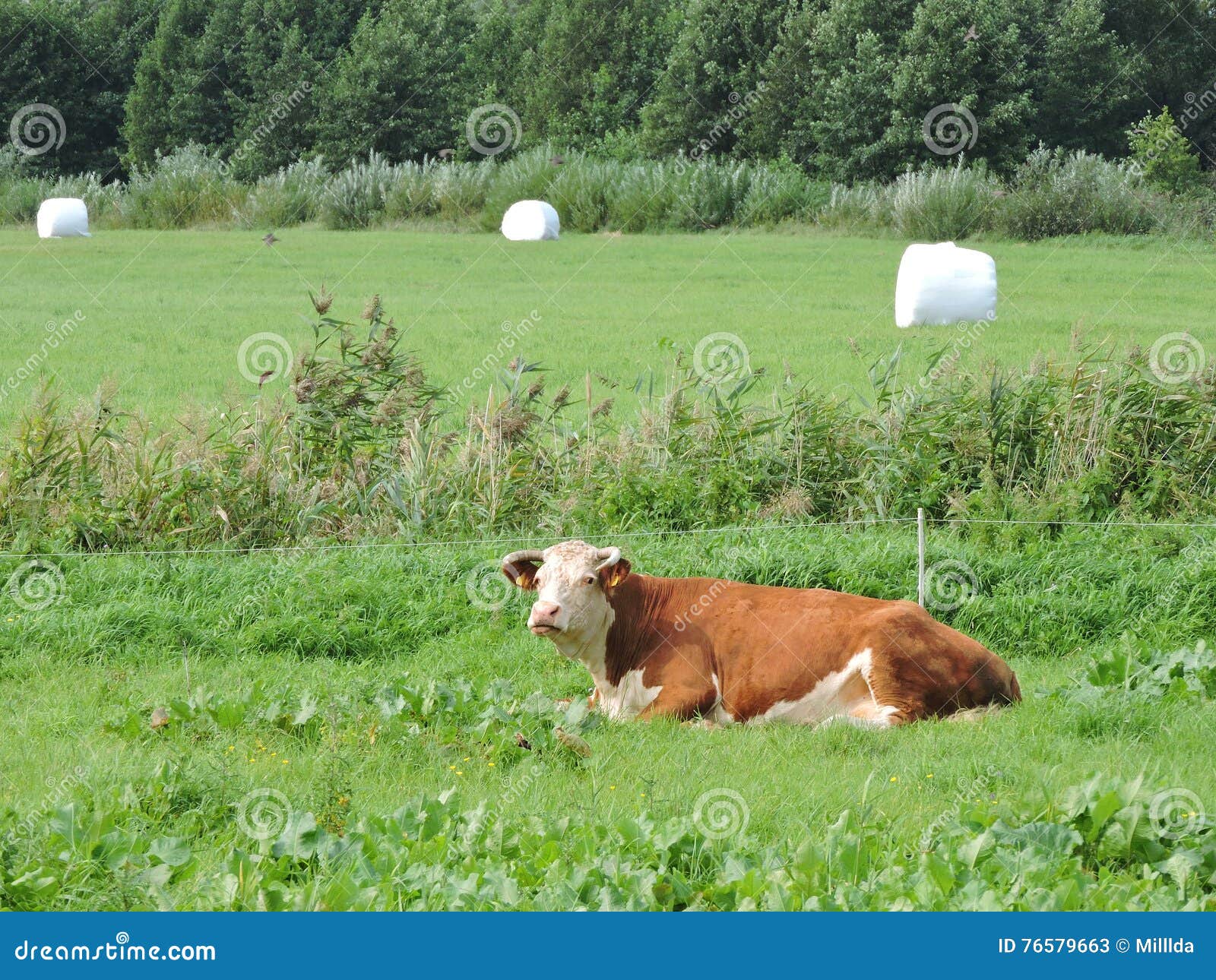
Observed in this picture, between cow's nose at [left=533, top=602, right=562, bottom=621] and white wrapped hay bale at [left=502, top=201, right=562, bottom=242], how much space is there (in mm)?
26955

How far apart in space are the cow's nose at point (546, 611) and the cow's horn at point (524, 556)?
0.41 meters

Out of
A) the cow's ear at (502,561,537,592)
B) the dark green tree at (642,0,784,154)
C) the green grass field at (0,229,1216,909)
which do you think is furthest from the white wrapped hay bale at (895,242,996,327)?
the dark green tree at (642,0,784,154)

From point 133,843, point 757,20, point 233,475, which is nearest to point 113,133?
point 757,20

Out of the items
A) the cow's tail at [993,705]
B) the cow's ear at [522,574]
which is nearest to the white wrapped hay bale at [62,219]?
the cow's ear at [522,574]

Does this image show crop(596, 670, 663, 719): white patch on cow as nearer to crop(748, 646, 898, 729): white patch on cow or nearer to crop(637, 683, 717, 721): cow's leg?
crop(637, 683, 717, 721): cow's leg

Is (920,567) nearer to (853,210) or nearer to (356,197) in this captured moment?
(853,210)

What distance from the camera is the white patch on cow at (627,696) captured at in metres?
7.32

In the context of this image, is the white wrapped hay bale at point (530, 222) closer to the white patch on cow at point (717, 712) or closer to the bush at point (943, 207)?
the bush at point (943, 207)

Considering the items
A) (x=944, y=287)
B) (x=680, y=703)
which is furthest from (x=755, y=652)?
(x=944, y=287)

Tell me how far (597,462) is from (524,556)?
3005 mm

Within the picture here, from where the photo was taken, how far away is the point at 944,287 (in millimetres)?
20422

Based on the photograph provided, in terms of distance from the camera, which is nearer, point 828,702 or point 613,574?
point 828,702

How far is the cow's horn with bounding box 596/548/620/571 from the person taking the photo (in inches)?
291

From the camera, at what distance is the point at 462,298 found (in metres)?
24.1
